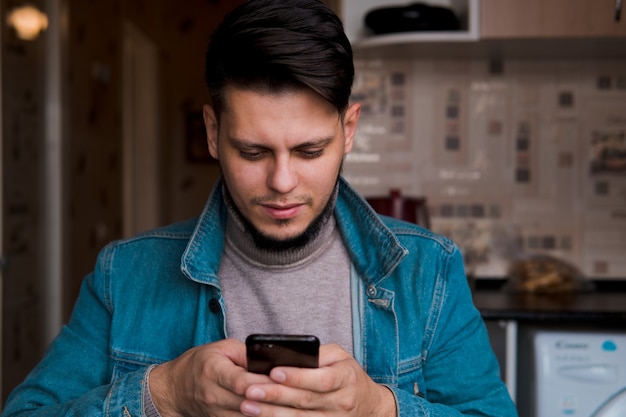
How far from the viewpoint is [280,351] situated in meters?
0.91

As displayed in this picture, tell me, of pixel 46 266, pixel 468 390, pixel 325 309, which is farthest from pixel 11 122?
pixel 468 390

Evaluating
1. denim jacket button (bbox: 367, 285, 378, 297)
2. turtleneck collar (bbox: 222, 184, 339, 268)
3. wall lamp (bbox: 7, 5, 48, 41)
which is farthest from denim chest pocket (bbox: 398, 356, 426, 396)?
wall lamp (bbox: 7, 5, 48, 41)

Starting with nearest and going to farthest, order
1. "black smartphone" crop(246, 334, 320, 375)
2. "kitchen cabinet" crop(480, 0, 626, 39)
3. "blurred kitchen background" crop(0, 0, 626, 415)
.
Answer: "black smartphone" crop(246, 334, 320, 375) < "kitchen cabinet" crop(480, 0, 626, 39) < "blurred kitchen background" crop(0, 0, 626, 415)

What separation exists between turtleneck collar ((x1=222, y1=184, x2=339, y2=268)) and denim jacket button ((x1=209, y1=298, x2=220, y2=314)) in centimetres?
9

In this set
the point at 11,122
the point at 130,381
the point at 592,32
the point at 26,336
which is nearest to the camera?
the point at 130,381

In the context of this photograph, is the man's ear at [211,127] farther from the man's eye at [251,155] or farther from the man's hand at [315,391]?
the man's hand at [315,391]

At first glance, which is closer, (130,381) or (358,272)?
(130,381)

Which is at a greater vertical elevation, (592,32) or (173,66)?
(173,66)

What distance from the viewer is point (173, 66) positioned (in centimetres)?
644

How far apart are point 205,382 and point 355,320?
36 centimetres

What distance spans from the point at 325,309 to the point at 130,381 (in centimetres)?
34

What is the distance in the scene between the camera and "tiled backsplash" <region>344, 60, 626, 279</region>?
2.75m

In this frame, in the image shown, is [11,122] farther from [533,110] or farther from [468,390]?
[468,390]

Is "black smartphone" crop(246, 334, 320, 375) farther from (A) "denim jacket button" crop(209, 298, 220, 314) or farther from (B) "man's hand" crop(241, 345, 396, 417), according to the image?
(A) "denim jacket button" crop(209, 298, 220, 314)
